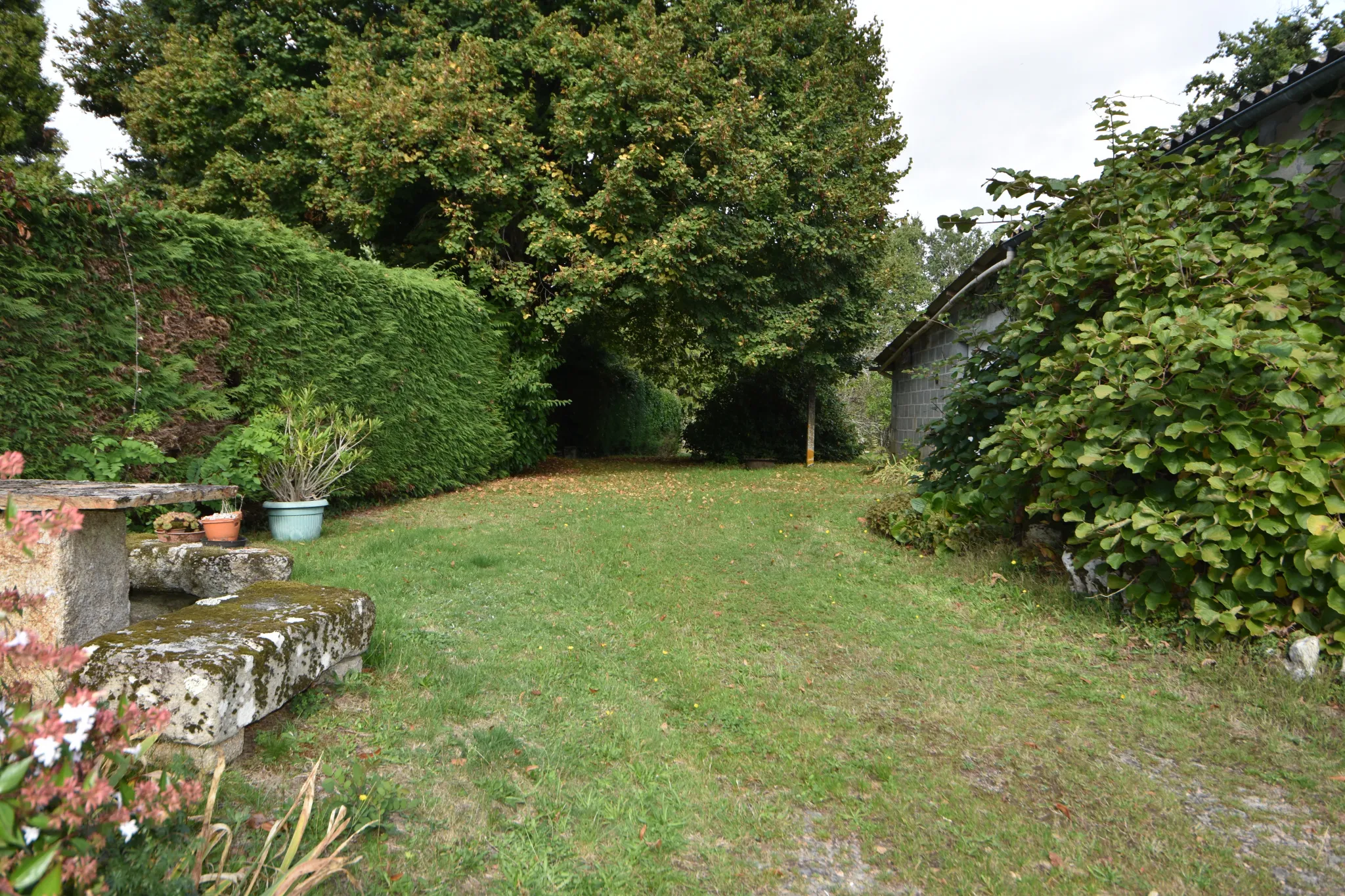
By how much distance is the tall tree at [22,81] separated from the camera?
49.2 feet

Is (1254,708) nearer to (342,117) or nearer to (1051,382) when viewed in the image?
(1051,382)

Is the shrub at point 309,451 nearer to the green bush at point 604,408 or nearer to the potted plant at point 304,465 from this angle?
the potted plant at point 304,465

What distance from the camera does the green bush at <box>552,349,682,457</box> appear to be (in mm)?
18891

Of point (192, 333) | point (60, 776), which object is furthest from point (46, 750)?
point (192, 333)

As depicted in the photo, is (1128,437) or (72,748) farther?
(1128,437)

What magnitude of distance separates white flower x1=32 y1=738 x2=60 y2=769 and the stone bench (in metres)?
2.82

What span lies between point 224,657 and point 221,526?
3766 millimetres

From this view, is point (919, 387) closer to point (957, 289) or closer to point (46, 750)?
point (957, 289)

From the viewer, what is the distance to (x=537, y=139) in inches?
480

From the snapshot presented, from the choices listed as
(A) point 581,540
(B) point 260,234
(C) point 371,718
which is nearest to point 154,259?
(B) point 260,234

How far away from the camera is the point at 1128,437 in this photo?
4102 millimetres

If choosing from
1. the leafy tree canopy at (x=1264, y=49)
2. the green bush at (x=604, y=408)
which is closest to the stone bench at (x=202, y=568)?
the green bush at (x=604, y=408)

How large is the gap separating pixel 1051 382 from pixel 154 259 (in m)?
7.09

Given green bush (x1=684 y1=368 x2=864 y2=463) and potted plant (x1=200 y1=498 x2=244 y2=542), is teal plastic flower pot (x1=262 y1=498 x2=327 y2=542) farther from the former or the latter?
green bush (x1=684 y1=368 x2=864 y2=463)
